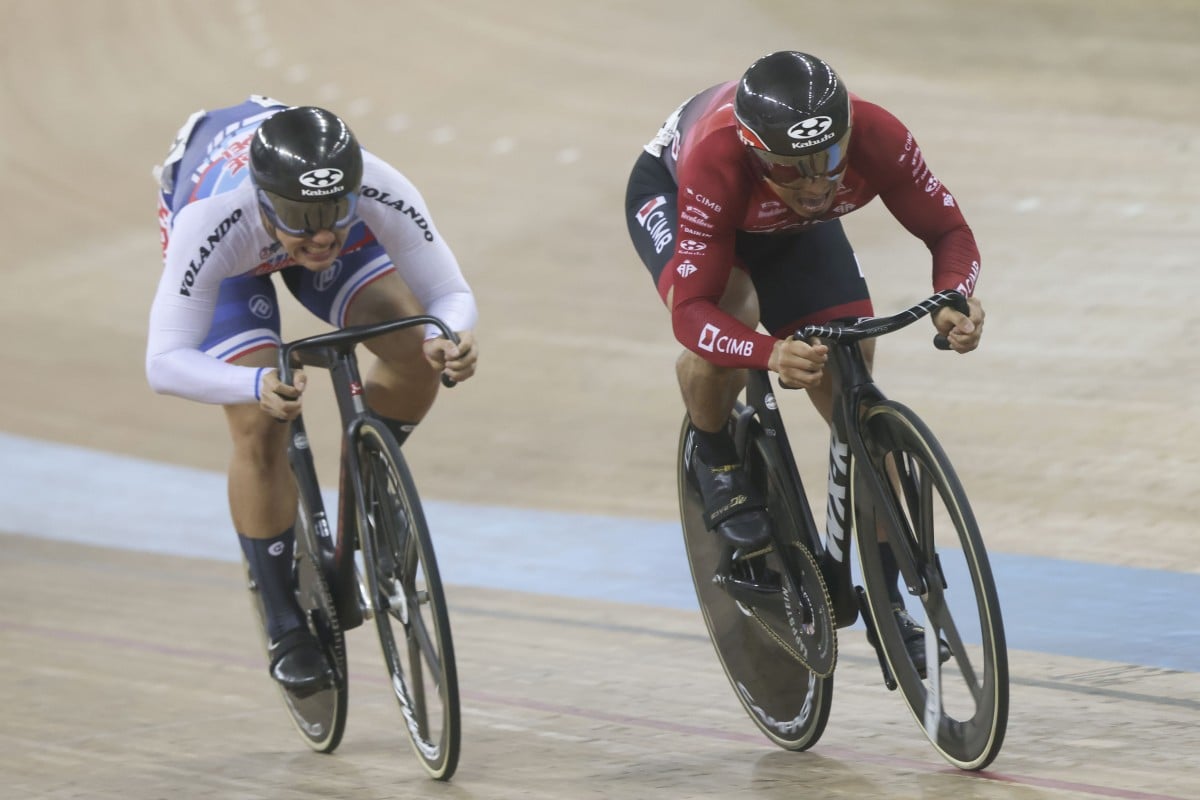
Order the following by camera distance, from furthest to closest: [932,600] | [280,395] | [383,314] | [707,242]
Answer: [383,314]
[280,395]
[707,242]
[932,600]

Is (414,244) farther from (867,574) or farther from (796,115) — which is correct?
(867,574)

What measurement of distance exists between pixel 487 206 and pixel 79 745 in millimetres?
5550

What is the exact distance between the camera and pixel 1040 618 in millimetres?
4016

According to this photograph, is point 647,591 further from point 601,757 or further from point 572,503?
point 601,757

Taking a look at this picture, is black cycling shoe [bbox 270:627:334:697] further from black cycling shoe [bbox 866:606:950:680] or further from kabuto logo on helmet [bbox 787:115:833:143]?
kabuto logo on helmet [bbox 787:115:833:143]

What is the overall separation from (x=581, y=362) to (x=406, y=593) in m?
3.70

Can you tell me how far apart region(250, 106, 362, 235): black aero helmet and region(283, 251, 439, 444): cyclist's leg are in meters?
0.46

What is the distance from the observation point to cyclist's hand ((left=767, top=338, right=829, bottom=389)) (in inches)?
102

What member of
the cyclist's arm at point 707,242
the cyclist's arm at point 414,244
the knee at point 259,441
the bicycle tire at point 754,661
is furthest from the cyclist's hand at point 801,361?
the knee at point 259,441

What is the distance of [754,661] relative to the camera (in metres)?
3.27

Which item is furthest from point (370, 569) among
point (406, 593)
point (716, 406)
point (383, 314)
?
point (716, 406)

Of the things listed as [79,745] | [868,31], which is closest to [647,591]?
[79,745]

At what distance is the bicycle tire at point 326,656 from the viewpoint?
3371mm

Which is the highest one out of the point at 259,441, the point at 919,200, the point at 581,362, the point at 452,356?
the point at 919,200
